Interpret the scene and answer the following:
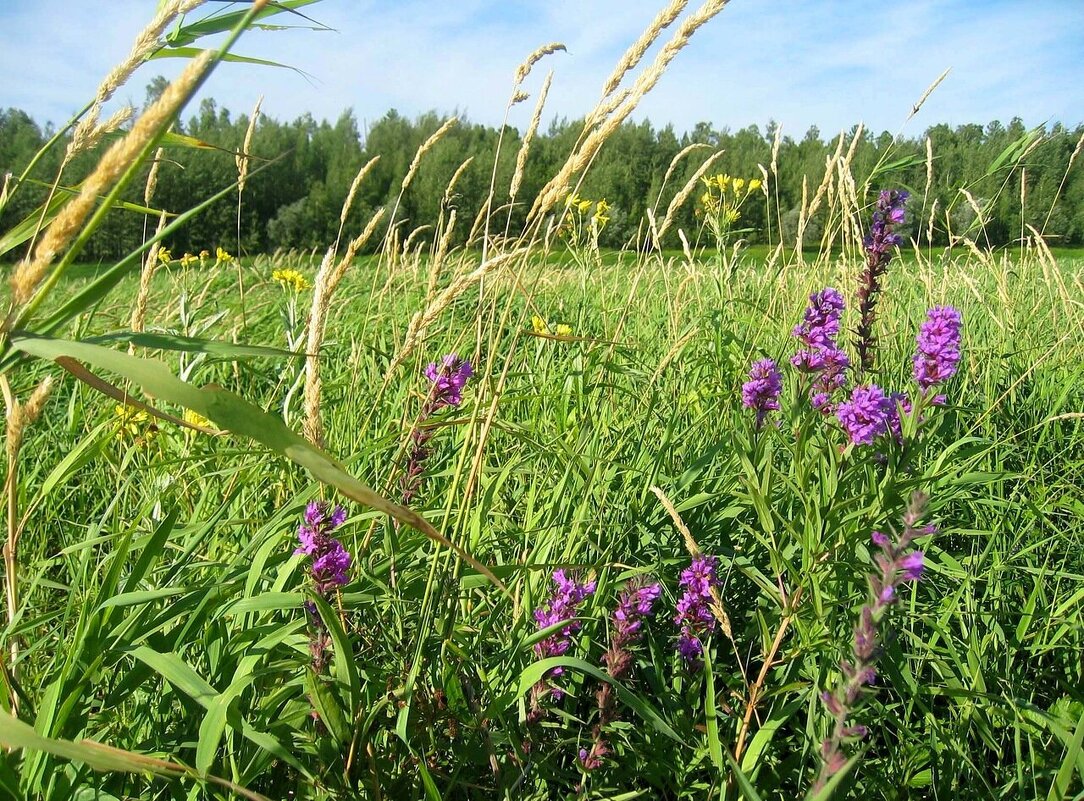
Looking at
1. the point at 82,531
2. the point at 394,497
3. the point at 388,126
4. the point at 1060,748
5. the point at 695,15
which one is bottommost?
the point at 1060,748

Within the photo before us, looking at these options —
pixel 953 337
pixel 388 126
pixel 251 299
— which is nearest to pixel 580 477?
pixel 953 337

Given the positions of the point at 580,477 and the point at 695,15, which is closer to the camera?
the point at 695,15

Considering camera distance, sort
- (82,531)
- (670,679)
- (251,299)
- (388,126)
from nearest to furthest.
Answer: (670,679) → (82,531) → (251,299) → (388,126)

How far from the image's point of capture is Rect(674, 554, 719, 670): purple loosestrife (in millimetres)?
1228

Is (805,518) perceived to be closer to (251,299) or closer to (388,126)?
(251,299)

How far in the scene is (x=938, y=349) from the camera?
143 cm

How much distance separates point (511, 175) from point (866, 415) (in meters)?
3.70

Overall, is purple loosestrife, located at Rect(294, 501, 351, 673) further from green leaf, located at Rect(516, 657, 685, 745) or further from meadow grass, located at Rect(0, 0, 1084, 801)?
green leaf, located at Rect(516, 657, 685, 745)

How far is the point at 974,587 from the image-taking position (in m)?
1.63

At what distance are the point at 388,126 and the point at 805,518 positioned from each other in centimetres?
3761

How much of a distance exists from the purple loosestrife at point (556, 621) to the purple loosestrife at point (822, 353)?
57 cm

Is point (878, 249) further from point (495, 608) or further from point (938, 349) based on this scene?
point (495, 608)

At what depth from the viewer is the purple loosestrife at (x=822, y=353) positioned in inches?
57.9

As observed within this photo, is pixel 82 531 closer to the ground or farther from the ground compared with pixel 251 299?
closer to the ground
